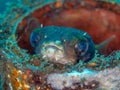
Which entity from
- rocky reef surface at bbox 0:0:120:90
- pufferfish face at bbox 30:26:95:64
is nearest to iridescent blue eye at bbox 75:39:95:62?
pufferfish face at bbox 30:26:95:64

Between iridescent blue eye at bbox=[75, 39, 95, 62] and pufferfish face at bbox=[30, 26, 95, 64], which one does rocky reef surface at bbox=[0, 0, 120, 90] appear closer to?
pufferfish face at bbox=[30, 26, 95, 64]

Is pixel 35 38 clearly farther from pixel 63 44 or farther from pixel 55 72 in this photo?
pixel 55 72

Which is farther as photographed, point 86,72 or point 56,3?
point 56,3

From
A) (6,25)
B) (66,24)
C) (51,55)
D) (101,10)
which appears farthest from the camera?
(66,24)

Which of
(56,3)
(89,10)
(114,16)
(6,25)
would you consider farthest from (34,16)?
(114,16)

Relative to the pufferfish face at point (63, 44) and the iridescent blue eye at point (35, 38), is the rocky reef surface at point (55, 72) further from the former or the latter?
the iridescent blue eye at point (35, 38)

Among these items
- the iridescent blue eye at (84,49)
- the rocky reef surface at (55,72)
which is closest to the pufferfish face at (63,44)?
the iridescent blue eye at (84,49)

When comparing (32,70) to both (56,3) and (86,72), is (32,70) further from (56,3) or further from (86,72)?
(56,3)

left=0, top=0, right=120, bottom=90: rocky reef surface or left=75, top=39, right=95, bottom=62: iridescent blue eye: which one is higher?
left=75, top=39, right=95, bottom=62: iridescent blue eye
